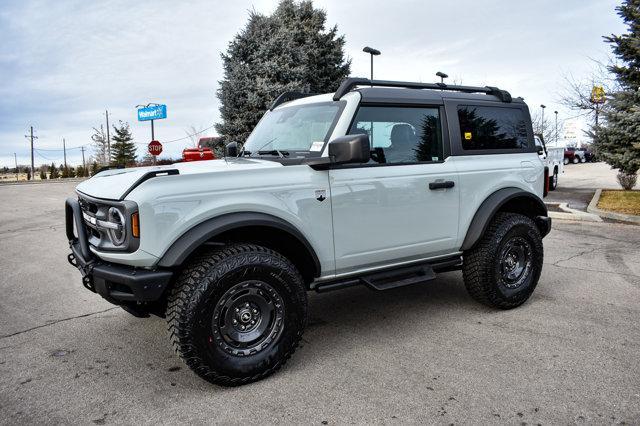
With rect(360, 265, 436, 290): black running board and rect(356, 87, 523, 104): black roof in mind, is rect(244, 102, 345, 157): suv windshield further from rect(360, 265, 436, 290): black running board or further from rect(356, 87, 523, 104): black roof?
rect(360, 265, 436, 290): black running board

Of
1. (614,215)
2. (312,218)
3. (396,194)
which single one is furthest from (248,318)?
(614,215)

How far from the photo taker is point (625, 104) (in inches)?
465

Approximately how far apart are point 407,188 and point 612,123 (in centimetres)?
1100

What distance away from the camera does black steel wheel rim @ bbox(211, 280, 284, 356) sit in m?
3.11

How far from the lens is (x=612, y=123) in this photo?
40.3 ft

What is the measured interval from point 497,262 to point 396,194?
1.32 metres

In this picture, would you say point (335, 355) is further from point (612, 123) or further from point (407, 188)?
point (612, 123)

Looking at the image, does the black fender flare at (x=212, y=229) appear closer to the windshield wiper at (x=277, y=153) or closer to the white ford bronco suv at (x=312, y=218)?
the white ford bronco suv at (x=312, y=218)

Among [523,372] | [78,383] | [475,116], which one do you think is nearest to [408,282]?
[523,372]

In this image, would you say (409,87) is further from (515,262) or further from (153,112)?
(153,112)

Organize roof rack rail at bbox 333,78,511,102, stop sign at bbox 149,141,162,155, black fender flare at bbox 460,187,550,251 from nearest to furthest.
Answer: roof rack rail at bbox 333,78,511,102
black fender flare at bbox 460,187,550,251
stop sign at bbox 149,141,162,155

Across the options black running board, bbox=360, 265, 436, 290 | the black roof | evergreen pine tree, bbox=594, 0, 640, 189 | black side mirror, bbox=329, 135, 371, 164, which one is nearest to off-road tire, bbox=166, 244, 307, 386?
black running board, bbox=360, 265, 436, 290

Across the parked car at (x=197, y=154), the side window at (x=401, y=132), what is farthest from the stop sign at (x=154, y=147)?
the side window at (x=401, y=132)

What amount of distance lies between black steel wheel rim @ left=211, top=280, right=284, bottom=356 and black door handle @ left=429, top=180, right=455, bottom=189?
1.61 metres
